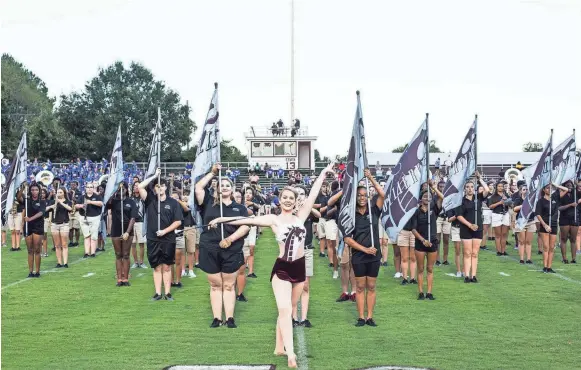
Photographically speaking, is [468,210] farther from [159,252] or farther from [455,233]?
[159,252]

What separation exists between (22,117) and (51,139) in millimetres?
23433

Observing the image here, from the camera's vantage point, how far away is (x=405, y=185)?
42.1 ft

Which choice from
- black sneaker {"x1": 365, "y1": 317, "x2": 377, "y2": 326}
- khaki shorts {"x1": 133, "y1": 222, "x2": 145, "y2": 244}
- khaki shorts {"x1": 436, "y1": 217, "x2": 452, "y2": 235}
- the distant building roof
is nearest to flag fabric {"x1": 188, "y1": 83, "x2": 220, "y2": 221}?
black sneaker {"x1": 365, "y1": 317, "x2": 377, "y2": 326}

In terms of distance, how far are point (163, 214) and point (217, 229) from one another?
8.31ft

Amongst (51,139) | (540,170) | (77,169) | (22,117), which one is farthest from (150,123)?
(540,170)

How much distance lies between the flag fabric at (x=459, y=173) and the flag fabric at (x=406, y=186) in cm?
283

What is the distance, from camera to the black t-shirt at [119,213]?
1589cm

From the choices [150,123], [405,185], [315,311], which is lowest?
[315,311]

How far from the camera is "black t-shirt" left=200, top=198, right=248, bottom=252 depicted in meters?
Result: 11.2

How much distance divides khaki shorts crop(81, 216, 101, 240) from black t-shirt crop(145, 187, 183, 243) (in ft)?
30.7

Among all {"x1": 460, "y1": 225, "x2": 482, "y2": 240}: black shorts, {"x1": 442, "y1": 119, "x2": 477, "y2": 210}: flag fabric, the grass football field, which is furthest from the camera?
{"x1": 442, "y1": 119, "x2": 477, "y2": 210}: flag fabric

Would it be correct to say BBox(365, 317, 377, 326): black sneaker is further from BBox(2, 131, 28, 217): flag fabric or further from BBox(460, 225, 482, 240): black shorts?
BBox(2, 131, 28, 217): flag fabric

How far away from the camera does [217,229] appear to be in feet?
37.1

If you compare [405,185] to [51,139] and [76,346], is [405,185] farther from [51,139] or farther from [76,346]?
[51,139]
